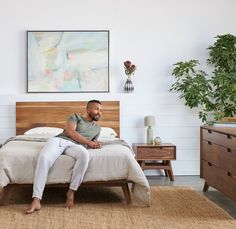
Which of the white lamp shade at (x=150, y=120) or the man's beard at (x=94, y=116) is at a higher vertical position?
the man's beard at (x=94, y=116)

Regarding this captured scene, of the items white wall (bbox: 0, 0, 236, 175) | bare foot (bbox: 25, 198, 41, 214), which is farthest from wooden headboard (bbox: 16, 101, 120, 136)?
bare foot (bbox: 25, 198, 41, 214)

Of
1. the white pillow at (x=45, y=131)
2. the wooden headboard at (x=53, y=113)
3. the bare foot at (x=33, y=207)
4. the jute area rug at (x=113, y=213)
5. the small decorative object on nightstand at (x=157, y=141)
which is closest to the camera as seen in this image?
the jute area rug at (x=113, y=213)

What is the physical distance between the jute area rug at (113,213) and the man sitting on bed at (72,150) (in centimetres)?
16

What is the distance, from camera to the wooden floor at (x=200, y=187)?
4230 mm

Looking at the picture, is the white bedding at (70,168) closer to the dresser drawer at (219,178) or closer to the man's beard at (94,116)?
the man's beard at (94,116)

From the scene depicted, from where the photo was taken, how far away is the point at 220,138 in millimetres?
4230

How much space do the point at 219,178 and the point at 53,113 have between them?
2530mm

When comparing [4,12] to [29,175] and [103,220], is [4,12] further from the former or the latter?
[103,220]

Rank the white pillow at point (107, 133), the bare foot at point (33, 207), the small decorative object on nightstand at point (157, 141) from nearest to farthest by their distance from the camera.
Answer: the bare foot at point (33, 207) → the white pillow at point (107, 133) → the small decorative object on nightstand at point (157, 141)

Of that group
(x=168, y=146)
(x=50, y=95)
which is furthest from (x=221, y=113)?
(x=50, y=95)

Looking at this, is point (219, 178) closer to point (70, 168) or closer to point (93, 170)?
point (93, 170)

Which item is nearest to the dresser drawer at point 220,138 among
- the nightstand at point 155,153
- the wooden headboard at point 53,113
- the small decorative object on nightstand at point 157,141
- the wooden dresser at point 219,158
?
the wooden dresser at point 219,158

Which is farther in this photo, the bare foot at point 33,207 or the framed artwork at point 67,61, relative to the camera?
the framed artwork at point 67,61

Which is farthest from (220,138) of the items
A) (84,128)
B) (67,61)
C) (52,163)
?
(67,61)
